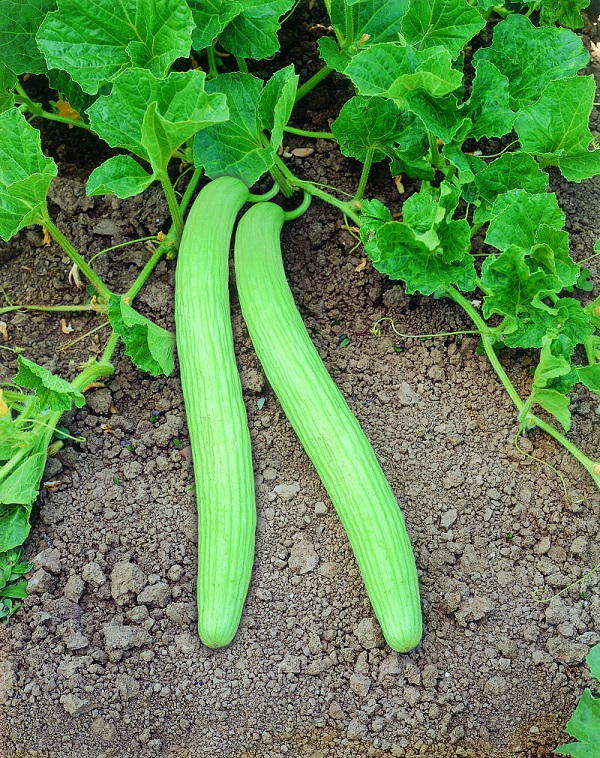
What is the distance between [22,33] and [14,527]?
1.81 m

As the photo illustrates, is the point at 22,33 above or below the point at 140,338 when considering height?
above

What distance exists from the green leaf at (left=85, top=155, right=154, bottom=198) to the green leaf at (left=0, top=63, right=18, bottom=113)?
2.33 feet

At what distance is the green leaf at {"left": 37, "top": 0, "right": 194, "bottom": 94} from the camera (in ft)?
8.37

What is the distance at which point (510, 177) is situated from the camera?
2695mm

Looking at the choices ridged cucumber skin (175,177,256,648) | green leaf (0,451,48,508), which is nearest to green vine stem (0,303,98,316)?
ridged cucumber skin (175,177,256,648)

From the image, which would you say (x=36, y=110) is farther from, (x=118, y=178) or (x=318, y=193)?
(x=318, y=193)

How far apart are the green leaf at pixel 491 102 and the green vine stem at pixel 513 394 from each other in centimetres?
57

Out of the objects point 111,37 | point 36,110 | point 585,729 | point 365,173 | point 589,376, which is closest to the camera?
point 585,729

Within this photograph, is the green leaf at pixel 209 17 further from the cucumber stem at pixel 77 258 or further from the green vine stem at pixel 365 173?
the cucumber stem at pixel 77 258

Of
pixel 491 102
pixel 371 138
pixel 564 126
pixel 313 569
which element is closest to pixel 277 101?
pixel 371 138

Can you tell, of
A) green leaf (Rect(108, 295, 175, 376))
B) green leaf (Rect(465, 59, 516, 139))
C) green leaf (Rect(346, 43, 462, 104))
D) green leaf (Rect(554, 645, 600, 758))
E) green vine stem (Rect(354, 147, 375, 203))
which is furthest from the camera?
green vine stem (Rect(354, 147, 375, 203))

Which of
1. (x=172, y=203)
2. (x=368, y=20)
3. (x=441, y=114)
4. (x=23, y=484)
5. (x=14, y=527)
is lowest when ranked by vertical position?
(x=14, y=527)

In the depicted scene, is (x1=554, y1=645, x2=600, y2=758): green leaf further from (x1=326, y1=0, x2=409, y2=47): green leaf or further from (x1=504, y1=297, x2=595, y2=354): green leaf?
(x1=326, y1=0, x2=409, y2=47): green leaf

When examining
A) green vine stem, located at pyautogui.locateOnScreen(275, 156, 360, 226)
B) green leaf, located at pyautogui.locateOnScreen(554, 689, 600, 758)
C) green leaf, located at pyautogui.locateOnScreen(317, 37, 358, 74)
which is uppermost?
green leaf, located at pyautogui.locateOnScreen(317, 37, 358, 74)
